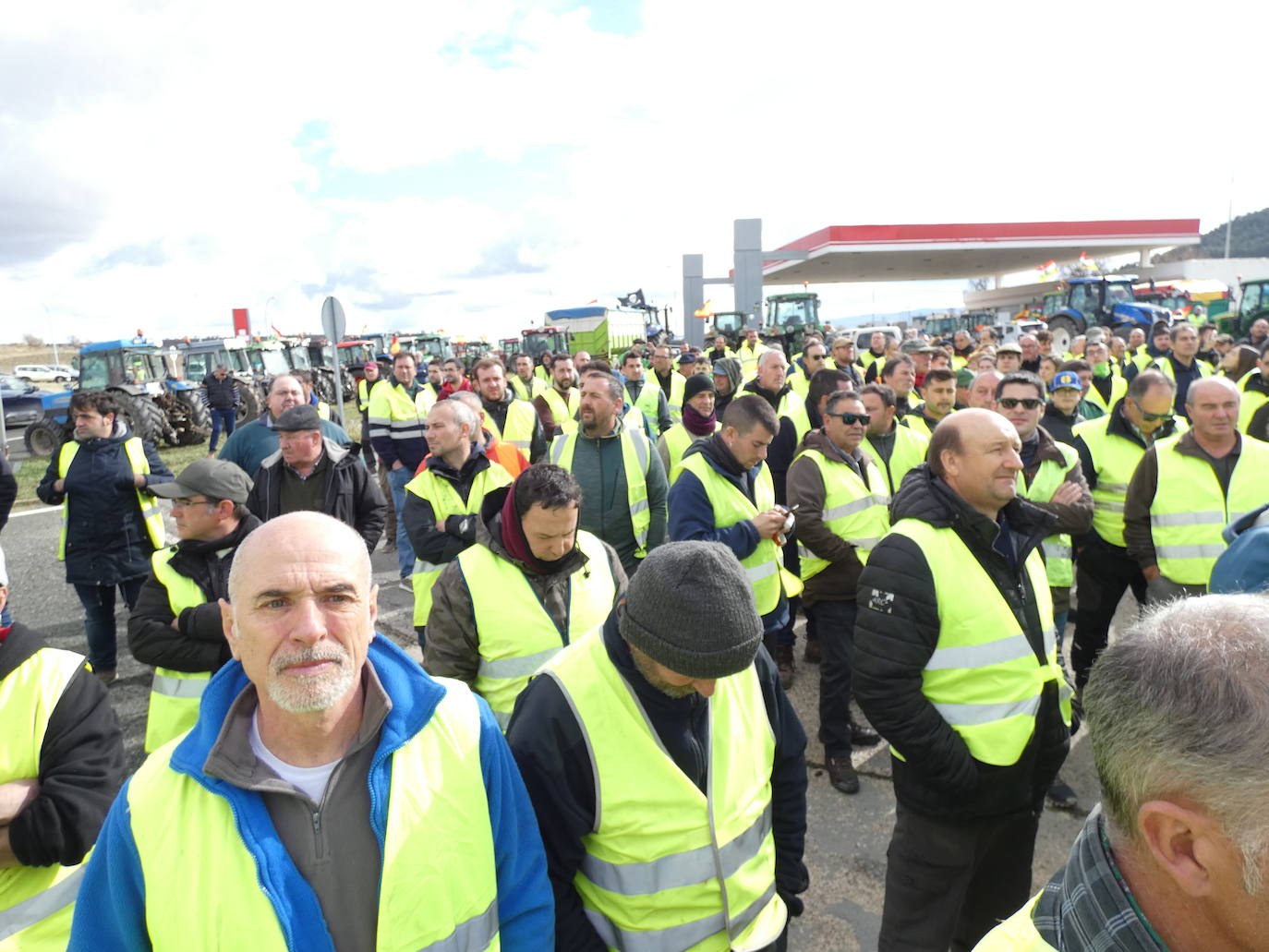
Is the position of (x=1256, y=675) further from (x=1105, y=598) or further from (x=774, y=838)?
(x=1105, y=598)

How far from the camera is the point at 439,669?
262 cm

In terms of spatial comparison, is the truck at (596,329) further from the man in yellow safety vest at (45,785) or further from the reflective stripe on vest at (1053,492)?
the man in yellow safety vest at (45,785)

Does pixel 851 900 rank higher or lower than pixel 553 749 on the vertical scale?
lower

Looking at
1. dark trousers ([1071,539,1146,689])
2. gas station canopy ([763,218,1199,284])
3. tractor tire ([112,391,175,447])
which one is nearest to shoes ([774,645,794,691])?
dark trousers ([1071,539,1146,689])

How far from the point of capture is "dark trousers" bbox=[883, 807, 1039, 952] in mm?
2367

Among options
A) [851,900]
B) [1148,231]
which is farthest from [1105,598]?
[1148,231]

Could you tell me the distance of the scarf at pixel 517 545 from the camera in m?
2.61

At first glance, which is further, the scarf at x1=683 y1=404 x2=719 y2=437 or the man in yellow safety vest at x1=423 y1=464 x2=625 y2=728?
the scarf at x1=683 y1=404 x2=719 y2=437

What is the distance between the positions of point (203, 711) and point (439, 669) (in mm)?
1144

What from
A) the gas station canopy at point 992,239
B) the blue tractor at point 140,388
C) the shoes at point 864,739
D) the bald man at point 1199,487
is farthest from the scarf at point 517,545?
the gas station canopy at point 992,239

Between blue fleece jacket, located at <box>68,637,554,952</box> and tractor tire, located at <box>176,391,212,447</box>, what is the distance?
18307 millimetres

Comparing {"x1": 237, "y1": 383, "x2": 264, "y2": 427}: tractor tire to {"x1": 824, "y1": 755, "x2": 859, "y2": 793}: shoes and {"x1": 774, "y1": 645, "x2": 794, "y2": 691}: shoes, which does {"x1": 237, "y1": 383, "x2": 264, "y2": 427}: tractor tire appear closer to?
{"x1": 774, "y1": 645, "x2": 794, "y2": 691}: shoes

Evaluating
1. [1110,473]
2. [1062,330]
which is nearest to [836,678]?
[1110,473]

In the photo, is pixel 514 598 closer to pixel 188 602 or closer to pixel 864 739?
pixel 188 602
